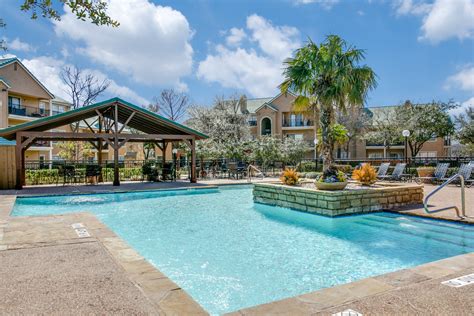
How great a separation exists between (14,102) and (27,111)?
118 cm

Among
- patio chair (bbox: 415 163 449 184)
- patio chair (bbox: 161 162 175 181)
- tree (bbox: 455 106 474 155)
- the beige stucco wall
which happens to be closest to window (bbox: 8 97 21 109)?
the beige stucco wall

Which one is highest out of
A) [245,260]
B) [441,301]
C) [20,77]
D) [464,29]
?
[20,77]

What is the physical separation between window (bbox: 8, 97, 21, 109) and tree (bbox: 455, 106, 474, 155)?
3542cm

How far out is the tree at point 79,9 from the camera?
3.00 meters

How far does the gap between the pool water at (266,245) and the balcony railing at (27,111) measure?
22734mm

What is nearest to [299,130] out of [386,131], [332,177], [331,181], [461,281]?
[386,131]

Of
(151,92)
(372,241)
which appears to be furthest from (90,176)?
(151,92)

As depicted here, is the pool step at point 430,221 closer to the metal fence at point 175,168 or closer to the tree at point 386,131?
the metal fence at point 175,168

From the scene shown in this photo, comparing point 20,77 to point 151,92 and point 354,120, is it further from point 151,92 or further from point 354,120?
point 354,120

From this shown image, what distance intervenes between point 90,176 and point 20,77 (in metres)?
19.1

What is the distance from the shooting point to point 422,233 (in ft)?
21.7

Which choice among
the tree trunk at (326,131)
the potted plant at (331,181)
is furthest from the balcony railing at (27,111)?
the potted plant at (331,181)

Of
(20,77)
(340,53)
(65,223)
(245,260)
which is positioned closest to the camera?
(245,260)

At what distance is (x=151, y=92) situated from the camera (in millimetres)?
39000
